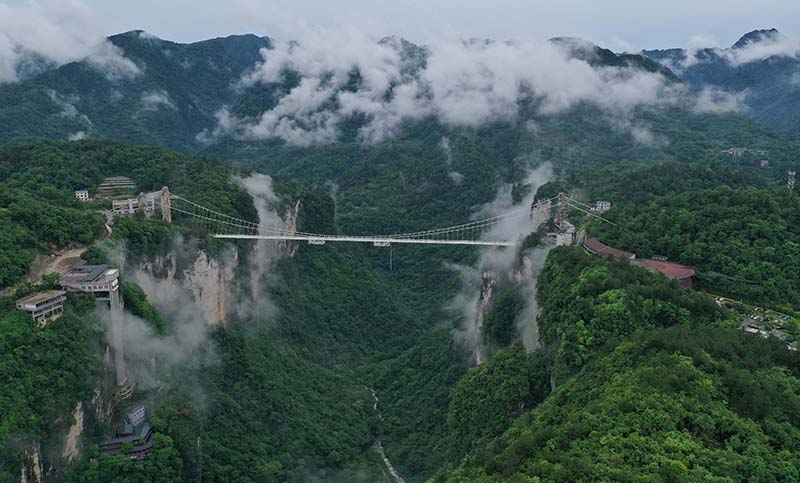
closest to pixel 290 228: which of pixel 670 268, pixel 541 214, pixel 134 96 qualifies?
pixel 541 214

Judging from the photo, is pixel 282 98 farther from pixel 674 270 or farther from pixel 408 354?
pixel 674 270

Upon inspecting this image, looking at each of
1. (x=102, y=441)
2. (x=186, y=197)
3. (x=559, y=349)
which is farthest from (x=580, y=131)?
(x=102, y=441)

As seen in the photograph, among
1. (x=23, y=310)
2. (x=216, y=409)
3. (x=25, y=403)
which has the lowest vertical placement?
(x=216, y=409)

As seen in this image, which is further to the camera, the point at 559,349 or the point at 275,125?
the point at 275,125

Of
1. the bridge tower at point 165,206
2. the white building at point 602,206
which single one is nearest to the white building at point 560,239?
the white building at point 602,206

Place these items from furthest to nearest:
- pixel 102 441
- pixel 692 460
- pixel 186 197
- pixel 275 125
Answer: pixel 275 125 < pixel 186 197 < pixel 102 441 < pixel 692 460

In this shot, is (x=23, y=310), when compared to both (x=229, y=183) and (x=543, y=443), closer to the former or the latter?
(x=543, y=443)

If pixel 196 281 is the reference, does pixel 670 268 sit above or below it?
above
